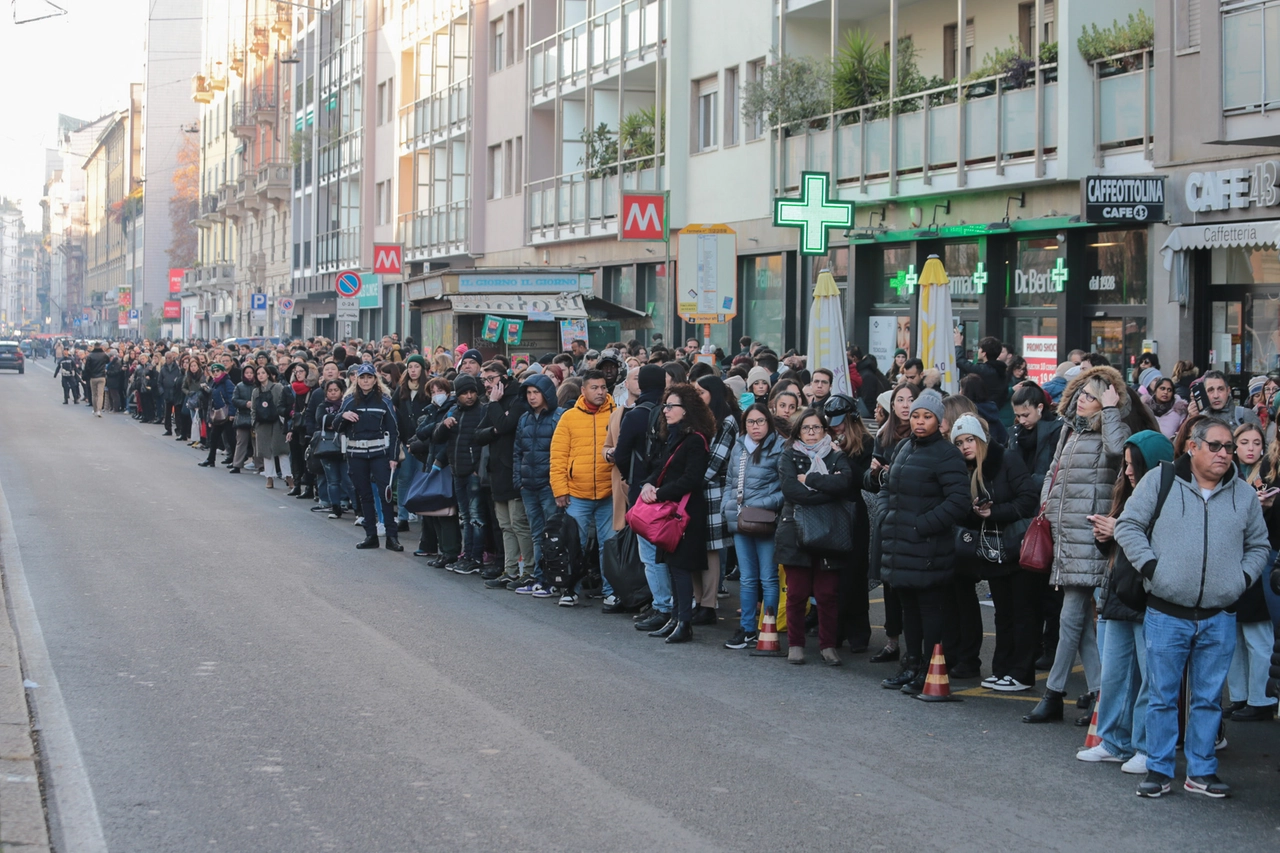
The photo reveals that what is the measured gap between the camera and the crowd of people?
6.83 m

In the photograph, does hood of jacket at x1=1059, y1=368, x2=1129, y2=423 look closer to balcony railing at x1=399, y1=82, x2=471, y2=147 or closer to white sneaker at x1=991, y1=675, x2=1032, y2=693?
white sneaker at x1=991, y1=675, x2=1032, y2=693

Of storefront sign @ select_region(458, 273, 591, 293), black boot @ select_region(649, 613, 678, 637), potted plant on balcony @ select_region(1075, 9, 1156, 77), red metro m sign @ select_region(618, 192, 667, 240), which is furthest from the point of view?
storefront sign @ select_region(458, 273, 591, 293)

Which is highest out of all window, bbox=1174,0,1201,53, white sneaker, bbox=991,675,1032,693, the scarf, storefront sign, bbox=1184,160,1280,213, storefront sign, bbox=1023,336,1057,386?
window, bbox=1174,0,1201,53

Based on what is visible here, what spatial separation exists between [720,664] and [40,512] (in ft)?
34.9

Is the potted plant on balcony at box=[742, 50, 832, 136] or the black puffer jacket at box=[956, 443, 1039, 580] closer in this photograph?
the black puffer jacket at box=[956, 443, 1039, 580]

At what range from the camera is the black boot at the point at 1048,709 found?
8219 mm

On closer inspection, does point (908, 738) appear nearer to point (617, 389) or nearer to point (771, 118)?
point (617, 389)

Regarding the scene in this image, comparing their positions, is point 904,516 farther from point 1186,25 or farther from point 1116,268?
point 1116,268

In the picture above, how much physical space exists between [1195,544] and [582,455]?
5.99 meters

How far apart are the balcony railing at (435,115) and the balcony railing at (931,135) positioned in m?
20.7

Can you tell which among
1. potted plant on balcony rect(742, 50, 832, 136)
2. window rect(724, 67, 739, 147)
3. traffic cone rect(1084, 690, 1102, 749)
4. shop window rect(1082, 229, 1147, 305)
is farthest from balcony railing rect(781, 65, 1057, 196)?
traffic cone rect(1084, 690, 1102, 749)

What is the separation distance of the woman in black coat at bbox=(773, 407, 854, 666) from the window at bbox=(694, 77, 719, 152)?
20988mm

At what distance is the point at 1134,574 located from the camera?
6.95 m

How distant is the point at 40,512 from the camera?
17438 millimetres
